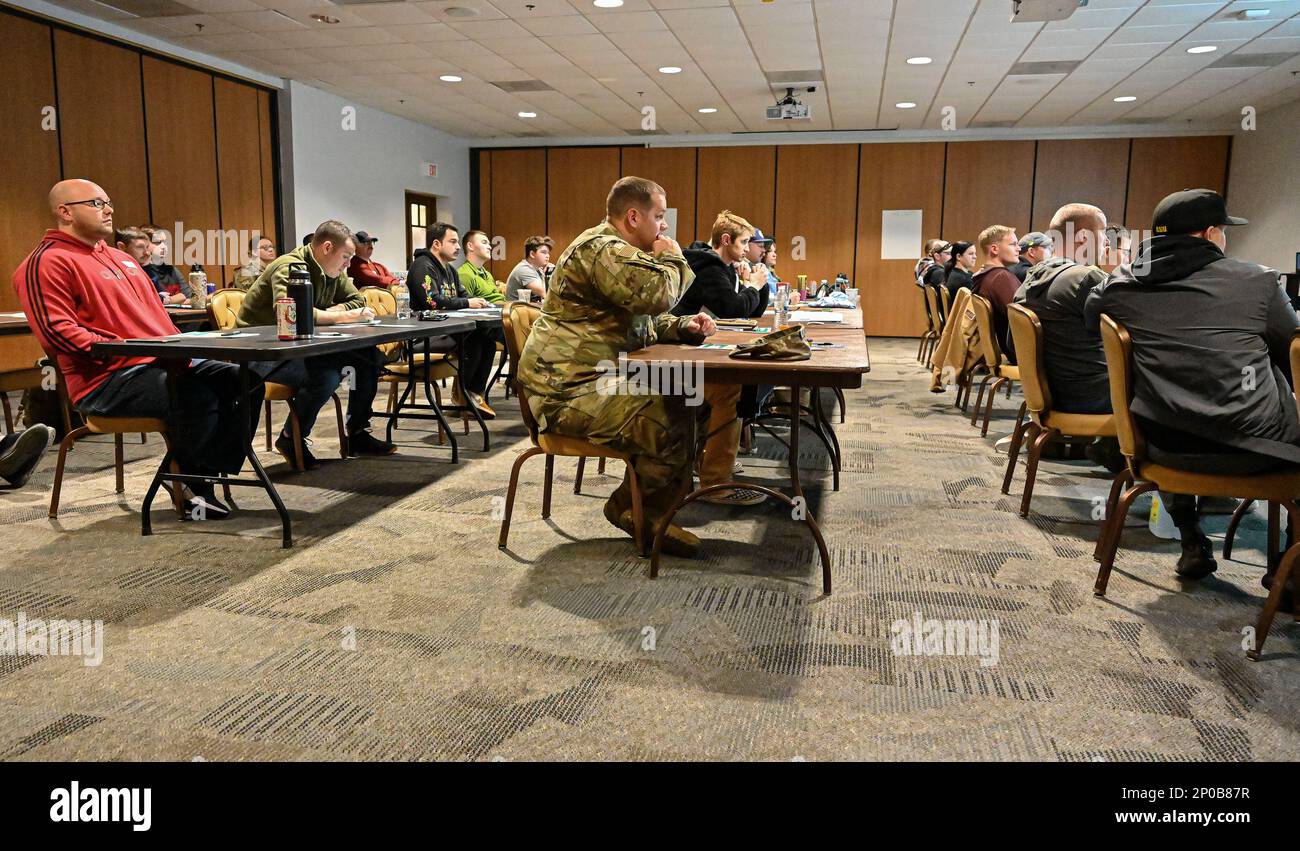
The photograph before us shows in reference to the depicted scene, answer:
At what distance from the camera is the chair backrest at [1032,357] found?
3.37 m

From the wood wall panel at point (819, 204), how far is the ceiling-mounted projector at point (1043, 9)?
6.32 metres

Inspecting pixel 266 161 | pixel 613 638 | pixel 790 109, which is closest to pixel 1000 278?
pixel 613 638

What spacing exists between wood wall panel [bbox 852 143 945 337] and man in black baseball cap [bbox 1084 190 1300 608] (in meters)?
10.8

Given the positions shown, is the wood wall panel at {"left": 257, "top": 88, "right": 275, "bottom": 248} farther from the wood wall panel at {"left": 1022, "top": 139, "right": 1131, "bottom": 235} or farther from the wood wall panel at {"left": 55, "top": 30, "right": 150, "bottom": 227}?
the wood wall panel at {"left": 1022, "top": 139, "right": 1131, "bottom": 235}

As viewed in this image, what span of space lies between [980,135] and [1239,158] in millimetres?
3269

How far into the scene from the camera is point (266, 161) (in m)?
9.51

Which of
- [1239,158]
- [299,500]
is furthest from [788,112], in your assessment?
[299,500]

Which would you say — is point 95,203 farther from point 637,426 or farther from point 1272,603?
point 1272,603

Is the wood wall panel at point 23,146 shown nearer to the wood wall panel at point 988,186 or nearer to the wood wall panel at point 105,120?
the wood wall panel at point 105,120

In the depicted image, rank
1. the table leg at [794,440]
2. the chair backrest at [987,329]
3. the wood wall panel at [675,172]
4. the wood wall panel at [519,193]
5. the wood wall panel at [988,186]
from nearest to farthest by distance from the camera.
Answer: the table leg at [794,440] < the chair backrest at [987,329] < the wood wall panel at [988,186] < the wood wall panel at [675,172] < the wood wall panel at [519,193]

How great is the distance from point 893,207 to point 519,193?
580cm

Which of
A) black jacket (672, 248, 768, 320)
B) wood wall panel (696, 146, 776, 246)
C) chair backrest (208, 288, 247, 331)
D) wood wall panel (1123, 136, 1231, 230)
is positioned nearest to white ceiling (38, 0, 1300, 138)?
wood wall panel (1123, 136, 1231, 230)

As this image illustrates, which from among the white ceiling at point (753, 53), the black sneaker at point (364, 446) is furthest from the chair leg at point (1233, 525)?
the white ceiling at point (753, 53)

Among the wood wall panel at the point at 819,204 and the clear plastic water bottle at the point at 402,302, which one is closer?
the clear plastic water bottle at the point at 402,302
